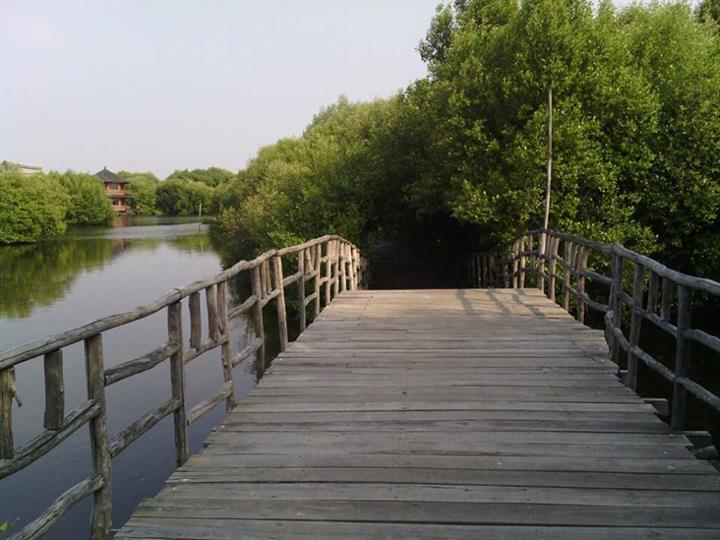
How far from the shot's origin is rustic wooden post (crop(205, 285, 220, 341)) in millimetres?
4047

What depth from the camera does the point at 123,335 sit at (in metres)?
18.9

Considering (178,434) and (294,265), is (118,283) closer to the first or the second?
(294,265)

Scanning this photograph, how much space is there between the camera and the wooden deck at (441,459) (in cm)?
258

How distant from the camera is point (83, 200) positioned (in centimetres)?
7719

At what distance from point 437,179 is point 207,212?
96.9 metres

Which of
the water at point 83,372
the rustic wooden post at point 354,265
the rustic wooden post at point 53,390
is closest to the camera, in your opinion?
the rustic wooden post at point 53,390

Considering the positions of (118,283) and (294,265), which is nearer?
(294,265)

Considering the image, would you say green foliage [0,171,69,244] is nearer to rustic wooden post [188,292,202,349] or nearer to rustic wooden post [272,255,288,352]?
rustic wooden post [272,255,288,352]

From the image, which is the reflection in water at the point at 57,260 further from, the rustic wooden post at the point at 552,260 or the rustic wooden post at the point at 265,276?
the rustic wooden post at the point at 552,260

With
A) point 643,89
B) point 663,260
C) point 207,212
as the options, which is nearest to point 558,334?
point 643,89

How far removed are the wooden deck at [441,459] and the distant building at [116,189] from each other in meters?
109

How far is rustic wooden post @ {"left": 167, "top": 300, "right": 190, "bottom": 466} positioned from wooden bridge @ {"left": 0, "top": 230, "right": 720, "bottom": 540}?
12 millimetres

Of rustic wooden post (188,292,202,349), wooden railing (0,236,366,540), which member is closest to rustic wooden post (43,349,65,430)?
wooden railing (0,236,366,540)

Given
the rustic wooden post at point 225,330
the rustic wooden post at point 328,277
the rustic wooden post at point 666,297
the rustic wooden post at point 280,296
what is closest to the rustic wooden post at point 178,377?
the rustic wooden post at point 225,330
